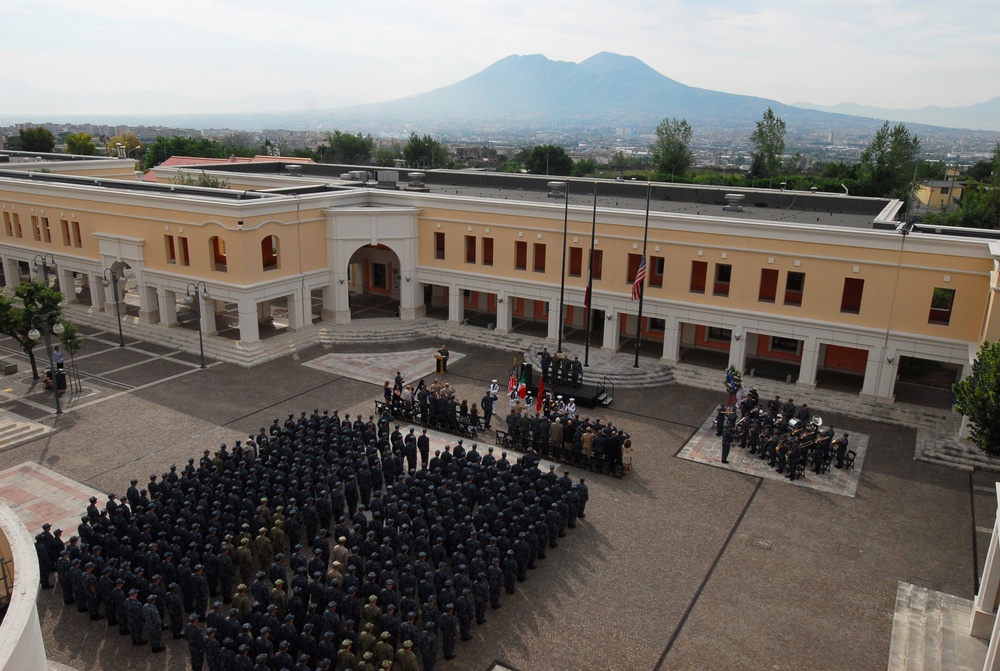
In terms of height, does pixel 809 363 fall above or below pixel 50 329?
below

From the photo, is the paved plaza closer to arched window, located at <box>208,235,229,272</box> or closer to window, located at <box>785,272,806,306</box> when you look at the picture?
window, located at <box>785,272,806,306</box>

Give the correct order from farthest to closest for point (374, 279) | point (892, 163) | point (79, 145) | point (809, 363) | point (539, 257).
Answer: point (79, 145)
point (892, 163)
point (374, 279)
point (539, 257)
point (809, 363)

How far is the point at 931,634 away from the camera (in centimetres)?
1425

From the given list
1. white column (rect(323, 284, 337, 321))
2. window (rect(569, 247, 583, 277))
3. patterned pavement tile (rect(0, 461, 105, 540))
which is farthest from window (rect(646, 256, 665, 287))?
patterned pavement tile (rect(0, 461, 105, 540))

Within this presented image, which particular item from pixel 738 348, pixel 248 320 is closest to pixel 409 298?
pixel 248 320

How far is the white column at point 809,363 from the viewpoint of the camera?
26.9 meters

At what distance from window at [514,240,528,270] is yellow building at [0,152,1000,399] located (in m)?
0.07

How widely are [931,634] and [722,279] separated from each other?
673 inches

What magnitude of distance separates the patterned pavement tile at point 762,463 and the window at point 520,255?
472 inches

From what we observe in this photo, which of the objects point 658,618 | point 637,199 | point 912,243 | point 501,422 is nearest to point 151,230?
point 501,422

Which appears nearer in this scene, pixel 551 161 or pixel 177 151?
pixel 551 161

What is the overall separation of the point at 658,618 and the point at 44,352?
92.1 feet

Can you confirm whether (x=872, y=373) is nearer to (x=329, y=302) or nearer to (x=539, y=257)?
(x=539, y=257)

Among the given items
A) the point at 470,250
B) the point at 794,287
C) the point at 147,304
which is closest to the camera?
the point at 794,287
